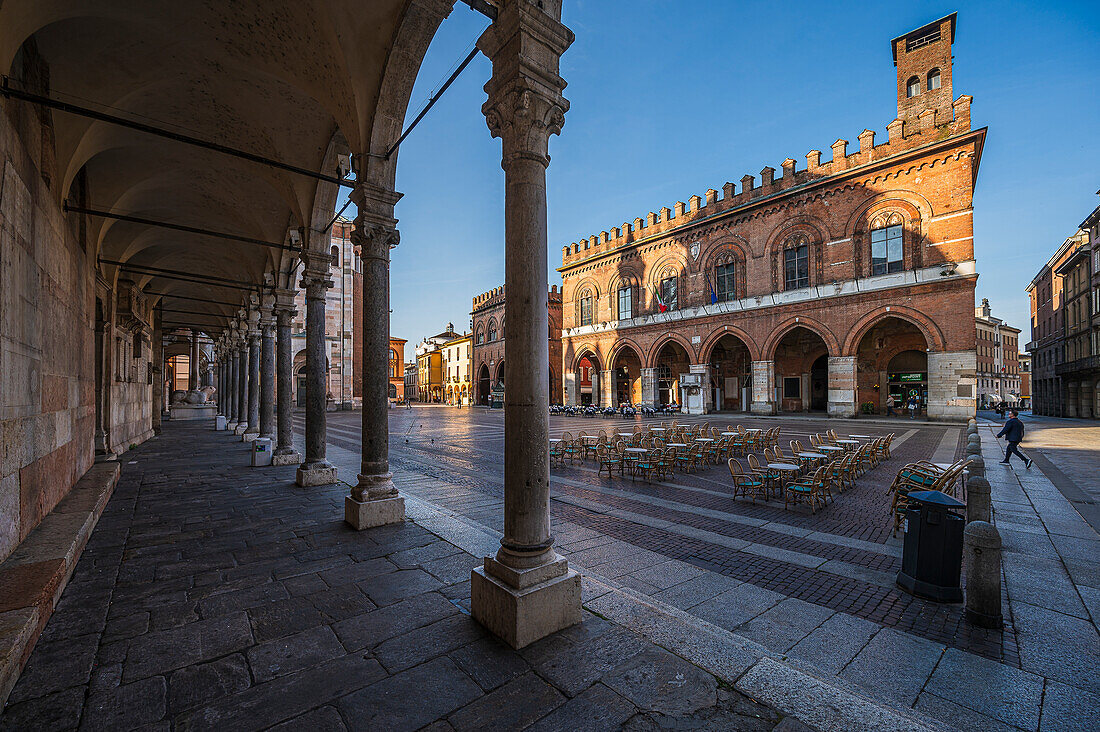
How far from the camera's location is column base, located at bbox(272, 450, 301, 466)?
9953mm

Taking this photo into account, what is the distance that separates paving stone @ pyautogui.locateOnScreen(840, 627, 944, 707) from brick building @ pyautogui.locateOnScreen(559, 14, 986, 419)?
23.3 metres

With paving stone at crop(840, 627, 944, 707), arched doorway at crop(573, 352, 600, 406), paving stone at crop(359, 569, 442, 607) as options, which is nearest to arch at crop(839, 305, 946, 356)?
arched doorway at crop(573, 352, 600, 406)

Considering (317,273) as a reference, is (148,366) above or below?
below

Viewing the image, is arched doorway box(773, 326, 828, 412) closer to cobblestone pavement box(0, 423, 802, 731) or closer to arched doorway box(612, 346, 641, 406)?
arched doorway box(612, 346, 641, 406)

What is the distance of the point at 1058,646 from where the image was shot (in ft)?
10.2

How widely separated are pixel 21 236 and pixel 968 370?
28365 millimetres

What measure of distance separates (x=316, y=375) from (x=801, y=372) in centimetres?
2982

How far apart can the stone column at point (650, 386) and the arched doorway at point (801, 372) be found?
785 cm

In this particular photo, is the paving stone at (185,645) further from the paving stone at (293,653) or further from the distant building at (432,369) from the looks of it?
the distant building at (432,369)

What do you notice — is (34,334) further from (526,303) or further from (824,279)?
(824,279)

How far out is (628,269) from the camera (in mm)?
35125

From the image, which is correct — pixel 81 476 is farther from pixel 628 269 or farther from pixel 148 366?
pixel 628 269

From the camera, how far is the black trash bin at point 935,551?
3.78 metres

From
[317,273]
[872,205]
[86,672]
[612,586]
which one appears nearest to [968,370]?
[872,205]
